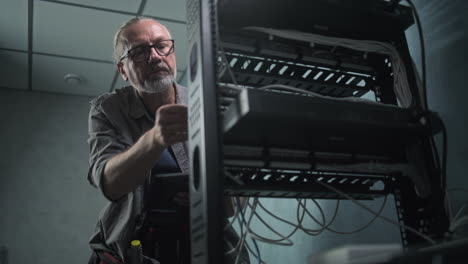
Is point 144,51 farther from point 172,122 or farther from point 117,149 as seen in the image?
point 172,122

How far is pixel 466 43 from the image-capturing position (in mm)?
785

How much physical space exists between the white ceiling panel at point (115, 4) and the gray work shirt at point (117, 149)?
119 cm

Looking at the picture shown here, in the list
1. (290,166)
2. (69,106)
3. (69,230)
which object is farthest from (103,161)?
(69,106)

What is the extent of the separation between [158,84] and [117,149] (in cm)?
28

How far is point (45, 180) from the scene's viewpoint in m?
3.19

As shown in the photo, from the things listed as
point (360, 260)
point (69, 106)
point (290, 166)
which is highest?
point (69, 106)

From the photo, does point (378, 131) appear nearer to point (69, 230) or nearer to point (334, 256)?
point (334, 256)

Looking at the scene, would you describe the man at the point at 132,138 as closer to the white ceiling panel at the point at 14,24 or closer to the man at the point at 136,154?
the man at the point at 136,154

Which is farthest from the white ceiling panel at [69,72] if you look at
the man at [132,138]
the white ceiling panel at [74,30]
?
the man at [132,138]

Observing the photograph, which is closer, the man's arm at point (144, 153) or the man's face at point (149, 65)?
the man's arm at point (144, 153)

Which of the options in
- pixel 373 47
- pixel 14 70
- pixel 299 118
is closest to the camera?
pixel 299 118

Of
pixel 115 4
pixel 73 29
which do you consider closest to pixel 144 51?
pixel 115 4

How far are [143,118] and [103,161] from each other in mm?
290

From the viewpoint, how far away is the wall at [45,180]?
2992 mm
